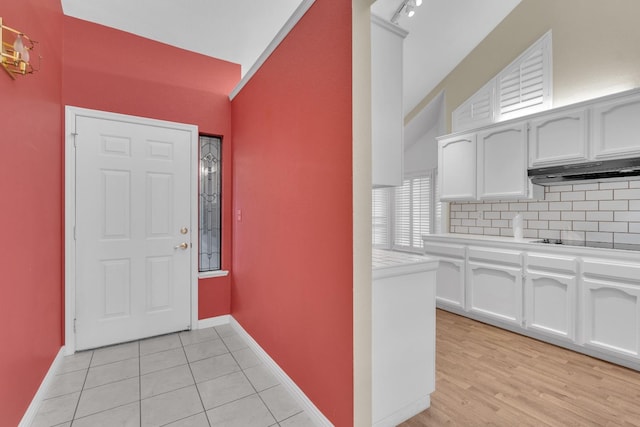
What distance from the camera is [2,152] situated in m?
1.44

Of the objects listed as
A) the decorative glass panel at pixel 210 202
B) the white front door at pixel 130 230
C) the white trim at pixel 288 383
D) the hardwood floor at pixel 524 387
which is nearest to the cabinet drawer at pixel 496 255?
the hardwood floor at pixel 524 387

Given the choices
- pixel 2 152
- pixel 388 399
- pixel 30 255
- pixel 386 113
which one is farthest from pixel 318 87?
pixel 30 255

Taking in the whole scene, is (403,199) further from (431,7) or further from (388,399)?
(388,399)

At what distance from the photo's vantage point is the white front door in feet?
8.64

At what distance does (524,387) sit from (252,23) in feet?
12.3

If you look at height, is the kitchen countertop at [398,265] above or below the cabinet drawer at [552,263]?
above

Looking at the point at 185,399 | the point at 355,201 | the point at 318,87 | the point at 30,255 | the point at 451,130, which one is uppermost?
the point at 451,130

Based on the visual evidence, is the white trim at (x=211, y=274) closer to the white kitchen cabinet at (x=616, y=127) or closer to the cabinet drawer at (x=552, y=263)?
the cabinet drawer at (x=552, y=263)

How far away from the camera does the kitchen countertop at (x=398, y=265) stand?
165 centimetres

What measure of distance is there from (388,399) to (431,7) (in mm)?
3651

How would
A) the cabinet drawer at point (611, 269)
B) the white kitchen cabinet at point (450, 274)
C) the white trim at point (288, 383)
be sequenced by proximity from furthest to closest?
1. the white kitchen cabinet at point (450, 274)
2. the cabinet drawer at point (611, 269)
3. the white trim at point (288, 383)

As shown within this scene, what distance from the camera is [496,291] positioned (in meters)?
3.11

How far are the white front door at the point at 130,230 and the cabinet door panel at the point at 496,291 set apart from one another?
3.09m

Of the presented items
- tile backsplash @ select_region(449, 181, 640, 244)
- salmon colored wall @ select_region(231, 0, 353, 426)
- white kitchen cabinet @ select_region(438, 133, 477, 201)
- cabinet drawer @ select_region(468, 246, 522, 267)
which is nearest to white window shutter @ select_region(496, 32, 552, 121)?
white kitchen cabinet @ select_region(438, 133, 477, 201)
